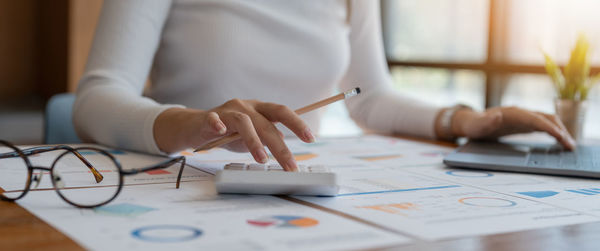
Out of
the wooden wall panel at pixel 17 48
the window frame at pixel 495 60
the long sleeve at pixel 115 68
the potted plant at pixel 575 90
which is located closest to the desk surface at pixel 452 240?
the long sleeve at pixel 115 68

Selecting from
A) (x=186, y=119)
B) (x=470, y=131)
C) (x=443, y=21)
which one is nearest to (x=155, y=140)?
(x=186, y=119)

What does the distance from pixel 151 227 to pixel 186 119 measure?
0.37m

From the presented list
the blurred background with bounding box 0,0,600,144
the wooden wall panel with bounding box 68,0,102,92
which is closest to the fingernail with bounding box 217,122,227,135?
the blurred background with bounding box 0,0,600,144

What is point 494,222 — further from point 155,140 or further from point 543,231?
point 155,140

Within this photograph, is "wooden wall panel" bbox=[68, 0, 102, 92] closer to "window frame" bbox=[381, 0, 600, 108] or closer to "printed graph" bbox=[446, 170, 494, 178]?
"window frame" bbox=[381, 0, 600, 108]

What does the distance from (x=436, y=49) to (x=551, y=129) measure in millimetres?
3018

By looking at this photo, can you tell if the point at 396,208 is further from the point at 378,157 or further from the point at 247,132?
the point at 378,157

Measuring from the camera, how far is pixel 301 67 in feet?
4.98

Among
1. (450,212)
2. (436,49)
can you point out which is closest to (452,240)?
(450,212)

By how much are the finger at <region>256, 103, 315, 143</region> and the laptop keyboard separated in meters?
0.37

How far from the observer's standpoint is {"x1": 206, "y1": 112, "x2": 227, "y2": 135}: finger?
0.79 m

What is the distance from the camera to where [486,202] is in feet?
2.27

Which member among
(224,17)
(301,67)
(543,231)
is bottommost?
(543,231)

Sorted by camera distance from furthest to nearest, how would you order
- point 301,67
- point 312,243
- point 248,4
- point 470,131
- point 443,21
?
point 443,21 → point 301,67 → point 248,4 → point 470,131 → point 312,243
